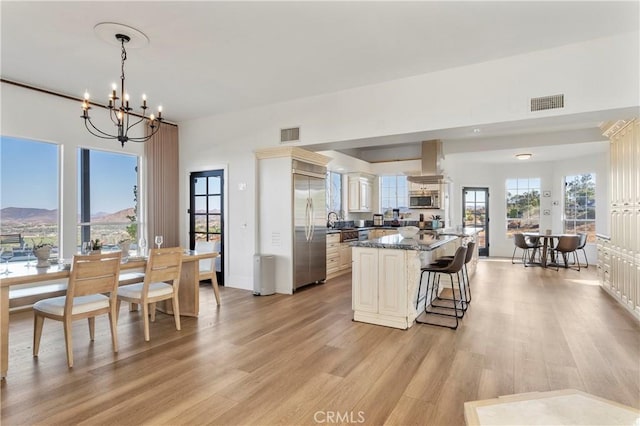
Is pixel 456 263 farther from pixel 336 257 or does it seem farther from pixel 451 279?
pixel 336 257

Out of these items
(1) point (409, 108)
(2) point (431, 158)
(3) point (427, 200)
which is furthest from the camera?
(3) point (427, 200)

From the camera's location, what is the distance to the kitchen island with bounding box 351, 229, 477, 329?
3.73 m

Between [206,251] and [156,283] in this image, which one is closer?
[156,283]

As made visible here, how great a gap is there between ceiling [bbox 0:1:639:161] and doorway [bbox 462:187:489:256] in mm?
6378

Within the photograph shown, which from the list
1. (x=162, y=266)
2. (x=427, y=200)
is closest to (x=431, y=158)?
(x=427, y=200)

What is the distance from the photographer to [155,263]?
137 inches

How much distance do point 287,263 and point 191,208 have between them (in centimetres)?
227

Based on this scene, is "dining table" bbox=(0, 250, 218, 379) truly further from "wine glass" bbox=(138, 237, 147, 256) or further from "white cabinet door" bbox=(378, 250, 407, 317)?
"white cabinet door" bbox=(378, 250, 407, 317)

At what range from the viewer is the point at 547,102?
11.6ft

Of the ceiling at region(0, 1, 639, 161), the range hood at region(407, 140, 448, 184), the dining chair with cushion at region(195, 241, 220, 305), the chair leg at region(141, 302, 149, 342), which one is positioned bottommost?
the chair leg at region(141, 302, 149, 342)

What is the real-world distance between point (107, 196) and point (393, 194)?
6687mm

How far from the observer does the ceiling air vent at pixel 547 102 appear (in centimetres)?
348

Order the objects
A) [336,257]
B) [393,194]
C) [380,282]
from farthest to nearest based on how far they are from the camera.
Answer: [393,194] → [336,257] → [380,282]

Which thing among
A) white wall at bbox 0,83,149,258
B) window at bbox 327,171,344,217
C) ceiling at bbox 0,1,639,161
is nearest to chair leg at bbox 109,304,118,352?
white wall at bbox 0,83,149,258
